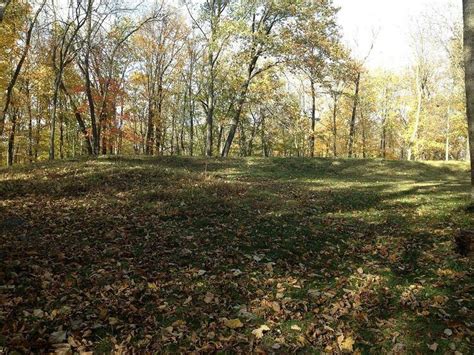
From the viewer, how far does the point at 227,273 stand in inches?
275

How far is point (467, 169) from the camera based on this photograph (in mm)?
28297

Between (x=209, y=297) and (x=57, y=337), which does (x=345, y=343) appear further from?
(x=57, y=337)

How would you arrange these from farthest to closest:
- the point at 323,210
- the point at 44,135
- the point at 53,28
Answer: the point at 44,135 < the point at 53,28 < the point at 323,210

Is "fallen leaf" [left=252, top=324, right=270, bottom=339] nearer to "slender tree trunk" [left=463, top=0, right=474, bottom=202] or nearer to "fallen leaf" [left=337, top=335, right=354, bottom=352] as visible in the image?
"fallen leaf" [left=337, top=335, right=354, bottom=352]

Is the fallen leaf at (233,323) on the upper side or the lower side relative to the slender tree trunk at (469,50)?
lower

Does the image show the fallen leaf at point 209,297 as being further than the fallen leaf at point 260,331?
Yes

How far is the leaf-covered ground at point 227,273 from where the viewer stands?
16.1 ft

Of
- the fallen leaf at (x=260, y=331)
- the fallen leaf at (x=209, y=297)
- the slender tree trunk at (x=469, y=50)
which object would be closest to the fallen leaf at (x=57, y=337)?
the fallen leaf at (x=209, y=297)

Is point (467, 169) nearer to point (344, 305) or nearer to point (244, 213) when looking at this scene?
point (244, 213)

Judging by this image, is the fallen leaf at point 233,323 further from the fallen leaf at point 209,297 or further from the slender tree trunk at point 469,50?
the slender tree trunk at point 469,50

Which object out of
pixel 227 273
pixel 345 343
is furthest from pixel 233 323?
pixel 227 273

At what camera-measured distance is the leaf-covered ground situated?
4.90 m

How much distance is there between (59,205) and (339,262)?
348 inches

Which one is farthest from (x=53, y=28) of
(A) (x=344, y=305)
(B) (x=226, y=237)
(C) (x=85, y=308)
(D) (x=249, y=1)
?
(A) (x=344, y=305)
